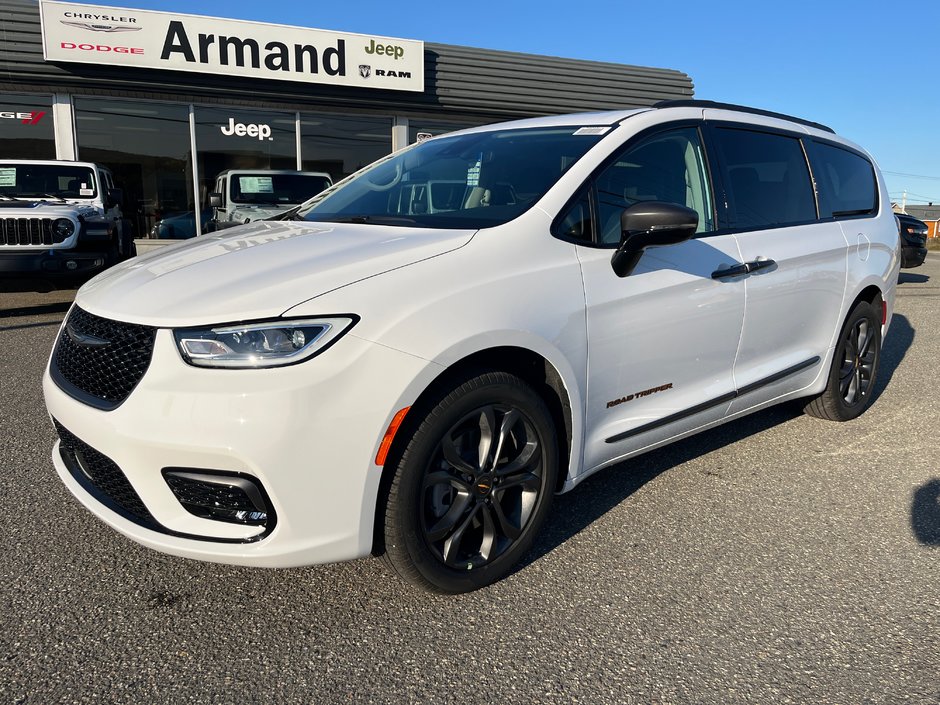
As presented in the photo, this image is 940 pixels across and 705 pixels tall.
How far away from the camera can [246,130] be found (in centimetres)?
1373

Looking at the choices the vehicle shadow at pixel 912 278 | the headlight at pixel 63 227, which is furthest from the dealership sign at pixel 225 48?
the vehicle shadow at pixel 912 278

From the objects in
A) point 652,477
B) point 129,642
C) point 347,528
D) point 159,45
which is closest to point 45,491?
point 129,642

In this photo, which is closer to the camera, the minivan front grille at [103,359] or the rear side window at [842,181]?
the minivan front grille at [103,359]

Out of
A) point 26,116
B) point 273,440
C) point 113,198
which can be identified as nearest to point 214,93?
point 26,116

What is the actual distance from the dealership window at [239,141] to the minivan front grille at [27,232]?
578cm

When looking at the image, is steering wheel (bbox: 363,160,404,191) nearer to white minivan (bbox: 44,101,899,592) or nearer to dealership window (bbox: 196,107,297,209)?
white minivan (bbox: 44,101,899,592)

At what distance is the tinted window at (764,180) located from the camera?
353 centimetres

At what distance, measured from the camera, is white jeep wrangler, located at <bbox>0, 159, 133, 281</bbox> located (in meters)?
7.71

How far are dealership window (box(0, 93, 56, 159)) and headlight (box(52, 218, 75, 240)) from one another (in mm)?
5879

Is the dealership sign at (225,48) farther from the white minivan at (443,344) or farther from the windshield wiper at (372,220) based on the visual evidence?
the windshield wiper at (372,220)

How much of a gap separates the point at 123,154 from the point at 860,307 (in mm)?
12481

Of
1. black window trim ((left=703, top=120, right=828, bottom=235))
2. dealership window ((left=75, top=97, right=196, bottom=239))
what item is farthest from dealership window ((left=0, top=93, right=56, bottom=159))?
black window trim ((left=703, top=120, right=828, bottom=235))

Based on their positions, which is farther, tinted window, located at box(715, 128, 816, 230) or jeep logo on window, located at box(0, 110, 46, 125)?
jeep logo on window, located at box(0, 110, 46, 125)

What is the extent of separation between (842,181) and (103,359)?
13.4ft
